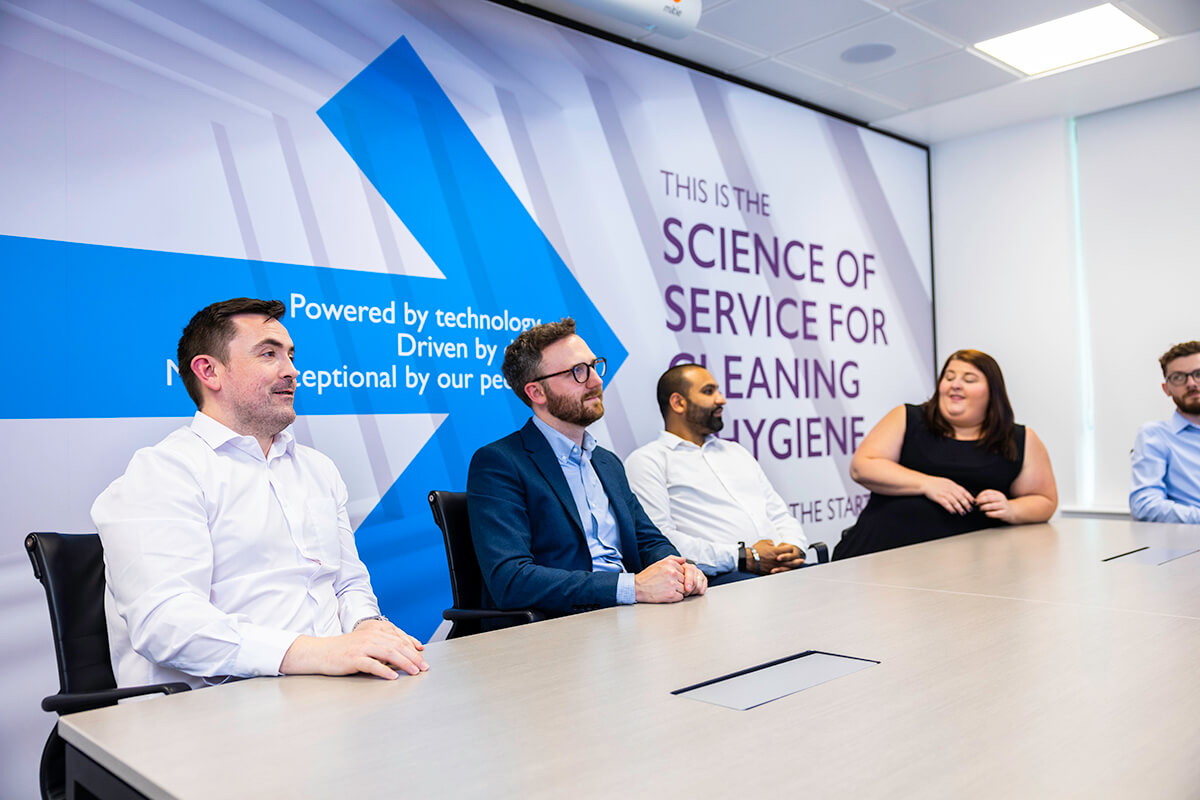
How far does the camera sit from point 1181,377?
3.83m

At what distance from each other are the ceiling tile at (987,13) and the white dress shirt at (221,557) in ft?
11.2

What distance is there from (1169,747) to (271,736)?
1.14m

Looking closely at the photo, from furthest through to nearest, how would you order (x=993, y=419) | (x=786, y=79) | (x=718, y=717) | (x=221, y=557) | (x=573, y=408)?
(x=786, y=79), (x=993, y=419), (x=573, y=408), (x=221, y=557), (x=718, y=717)

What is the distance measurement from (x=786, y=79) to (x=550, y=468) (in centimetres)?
327

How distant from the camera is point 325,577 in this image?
6.95ft

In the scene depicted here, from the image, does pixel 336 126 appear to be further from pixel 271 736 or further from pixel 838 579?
pixel 271 736

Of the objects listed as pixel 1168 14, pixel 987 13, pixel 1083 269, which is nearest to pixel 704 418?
pixel 987 13

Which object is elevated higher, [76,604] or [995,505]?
[76,604]

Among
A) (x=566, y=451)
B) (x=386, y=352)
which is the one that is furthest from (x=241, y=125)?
(x=566, y=451)

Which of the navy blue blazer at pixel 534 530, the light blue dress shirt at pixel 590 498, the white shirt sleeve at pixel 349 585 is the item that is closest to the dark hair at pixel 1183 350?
the navy blue blazer at pixel 534 530

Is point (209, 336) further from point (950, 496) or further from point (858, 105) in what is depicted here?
point (858, 105)

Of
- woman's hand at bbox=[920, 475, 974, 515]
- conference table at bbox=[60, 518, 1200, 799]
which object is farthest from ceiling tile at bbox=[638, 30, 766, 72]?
conference table at bbox=[60, 518, 1200, 799]

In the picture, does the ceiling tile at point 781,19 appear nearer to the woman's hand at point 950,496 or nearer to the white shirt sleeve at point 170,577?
the woman's hand at point 950,496

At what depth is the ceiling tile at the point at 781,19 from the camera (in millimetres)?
3877
